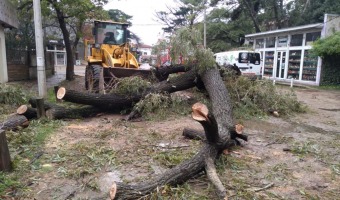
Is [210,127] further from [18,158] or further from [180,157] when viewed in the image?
[18,158]

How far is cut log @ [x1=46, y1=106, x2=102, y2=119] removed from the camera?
6859mm

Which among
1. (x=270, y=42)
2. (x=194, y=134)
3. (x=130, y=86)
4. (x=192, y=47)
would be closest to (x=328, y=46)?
(x=270, y=42)

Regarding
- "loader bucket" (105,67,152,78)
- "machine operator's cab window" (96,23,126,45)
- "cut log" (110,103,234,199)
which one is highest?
"machine operator's cab window" (96,23,126,45)

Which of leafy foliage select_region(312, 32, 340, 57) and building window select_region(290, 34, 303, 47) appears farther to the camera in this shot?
building window select_region(290, 34, 303, 47)

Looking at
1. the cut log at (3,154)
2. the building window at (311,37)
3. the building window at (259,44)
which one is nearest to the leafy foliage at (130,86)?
the cut log at (3,154)

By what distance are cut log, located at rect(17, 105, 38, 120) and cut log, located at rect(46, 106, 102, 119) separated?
12.0 inches

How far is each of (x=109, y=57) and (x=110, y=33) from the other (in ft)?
4.41

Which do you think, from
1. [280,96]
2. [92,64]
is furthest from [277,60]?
[92,64]

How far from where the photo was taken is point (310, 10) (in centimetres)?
2464

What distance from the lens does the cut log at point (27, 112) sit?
257 inches

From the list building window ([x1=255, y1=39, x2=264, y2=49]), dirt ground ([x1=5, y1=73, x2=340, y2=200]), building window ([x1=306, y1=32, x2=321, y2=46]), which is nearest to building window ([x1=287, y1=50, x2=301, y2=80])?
building window ([x1=306, y1=32, x2=321, y2=46])

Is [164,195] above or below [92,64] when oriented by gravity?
below

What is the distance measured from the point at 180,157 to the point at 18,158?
2.49 m

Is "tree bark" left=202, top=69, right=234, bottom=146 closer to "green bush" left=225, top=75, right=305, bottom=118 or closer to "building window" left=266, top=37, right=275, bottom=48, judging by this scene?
"green bush" left=225, top=75, right=305, bottom=118
